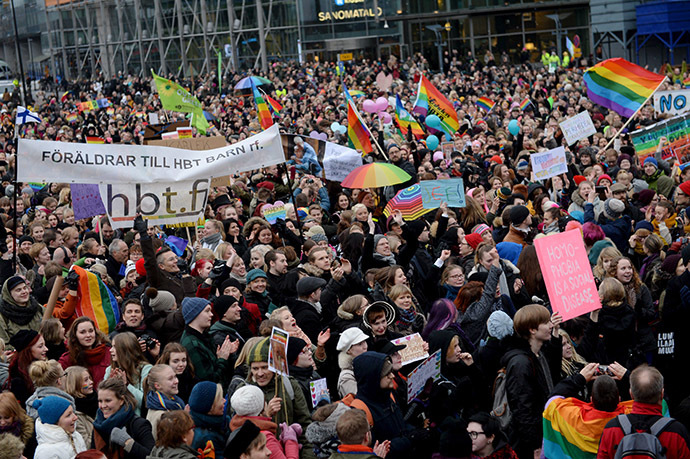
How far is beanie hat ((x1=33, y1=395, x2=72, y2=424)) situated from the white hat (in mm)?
1699

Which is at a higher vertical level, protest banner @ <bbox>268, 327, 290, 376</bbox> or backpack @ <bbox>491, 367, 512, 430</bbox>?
protest banner @ <bbox>268, 327, 290, 376</bbox>

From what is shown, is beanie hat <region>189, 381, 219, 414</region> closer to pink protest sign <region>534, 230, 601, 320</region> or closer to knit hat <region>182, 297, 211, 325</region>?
knit hat <region>182, 297, 211, 325</region>

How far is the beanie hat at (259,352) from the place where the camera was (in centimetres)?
571

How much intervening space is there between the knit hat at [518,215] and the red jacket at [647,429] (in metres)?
4.25

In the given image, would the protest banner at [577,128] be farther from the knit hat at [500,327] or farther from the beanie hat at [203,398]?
the beanie hat at [203,398]

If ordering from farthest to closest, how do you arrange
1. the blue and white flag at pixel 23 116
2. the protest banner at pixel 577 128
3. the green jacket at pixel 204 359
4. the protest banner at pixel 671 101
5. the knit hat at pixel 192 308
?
1. the blue and white flag at pixel 23 116
2. the protest banner at pixel 671 101
3. the protest banner at pixel 577 128
4. the knit hat at pixel 192 308
5. the green jacket at pixel 204 359

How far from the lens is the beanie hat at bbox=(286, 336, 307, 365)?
19.8ft

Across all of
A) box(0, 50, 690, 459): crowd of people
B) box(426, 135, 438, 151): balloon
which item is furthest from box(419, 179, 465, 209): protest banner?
box(426, 135, 438, 151): balloon

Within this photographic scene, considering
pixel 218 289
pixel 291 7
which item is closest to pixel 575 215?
pixel 218 289

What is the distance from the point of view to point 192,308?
6617mm

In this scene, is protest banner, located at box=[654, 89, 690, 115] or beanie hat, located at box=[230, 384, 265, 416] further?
protest banner, located at box=[654, 89, 690, 115]

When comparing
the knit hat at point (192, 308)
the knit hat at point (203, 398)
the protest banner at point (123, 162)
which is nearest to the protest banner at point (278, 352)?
the knit hat at point (203, 398)

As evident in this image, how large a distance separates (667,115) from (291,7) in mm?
32052

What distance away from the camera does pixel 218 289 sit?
7984 mm
